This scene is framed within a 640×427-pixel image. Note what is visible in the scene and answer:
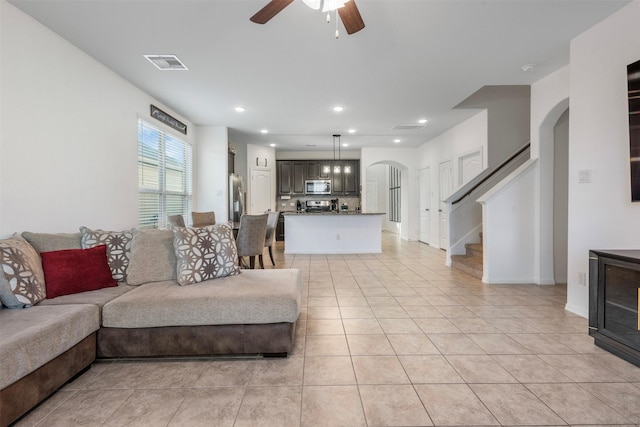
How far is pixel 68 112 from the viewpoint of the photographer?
9.55 ft

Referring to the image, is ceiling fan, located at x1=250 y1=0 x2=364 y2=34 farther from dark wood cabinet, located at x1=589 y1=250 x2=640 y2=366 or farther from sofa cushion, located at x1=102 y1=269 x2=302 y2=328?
dark wood cabinet, located at x1=589 y1=250 x2=640 y2=366

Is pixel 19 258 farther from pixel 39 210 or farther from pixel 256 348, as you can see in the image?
pixel 256 348

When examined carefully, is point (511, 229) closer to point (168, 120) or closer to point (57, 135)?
point (57, 135)

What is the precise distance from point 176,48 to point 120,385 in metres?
3.01

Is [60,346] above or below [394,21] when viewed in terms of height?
below

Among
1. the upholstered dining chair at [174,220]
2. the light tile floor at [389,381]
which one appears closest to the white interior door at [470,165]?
the light tile floor at [389,381]

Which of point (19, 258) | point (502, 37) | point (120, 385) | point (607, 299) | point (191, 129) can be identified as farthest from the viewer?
point (191, 129)

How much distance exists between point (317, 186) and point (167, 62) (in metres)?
6.17

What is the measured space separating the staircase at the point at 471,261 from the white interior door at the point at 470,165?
1.35 meters

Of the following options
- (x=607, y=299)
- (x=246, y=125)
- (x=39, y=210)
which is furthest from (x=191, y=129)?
(x=607, y=299)

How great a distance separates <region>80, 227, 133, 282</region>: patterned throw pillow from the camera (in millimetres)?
2592

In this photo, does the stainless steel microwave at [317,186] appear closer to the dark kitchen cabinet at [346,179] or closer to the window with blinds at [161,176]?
the dark kitchen cabinet at [346,179]

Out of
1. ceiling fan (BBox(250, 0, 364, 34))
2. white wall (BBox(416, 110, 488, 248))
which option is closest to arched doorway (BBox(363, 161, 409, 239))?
white wall (BBox(416, 110, 488, 248))

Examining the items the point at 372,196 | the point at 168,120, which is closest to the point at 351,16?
the point at 168,120
